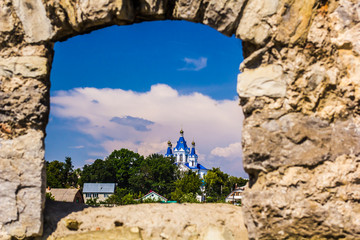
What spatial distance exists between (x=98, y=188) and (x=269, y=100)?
41.9 meters

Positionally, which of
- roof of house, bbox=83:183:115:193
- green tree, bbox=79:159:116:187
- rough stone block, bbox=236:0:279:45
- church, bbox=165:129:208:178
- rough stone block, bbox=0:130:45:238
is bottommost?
rough stone block, bbox=0:130:45:238

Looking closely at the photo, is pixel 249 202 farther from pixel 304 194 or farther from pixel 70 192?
pixel 70 192

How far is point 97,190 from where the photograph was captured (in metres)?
41.6

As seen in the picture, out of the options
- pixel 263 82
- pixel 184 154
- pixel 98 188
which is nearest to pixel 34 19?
pixel 263 82

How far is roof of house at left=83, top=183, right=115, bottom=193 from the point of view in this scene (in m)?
41.7

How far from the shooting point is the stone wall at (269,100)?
7.85 feet

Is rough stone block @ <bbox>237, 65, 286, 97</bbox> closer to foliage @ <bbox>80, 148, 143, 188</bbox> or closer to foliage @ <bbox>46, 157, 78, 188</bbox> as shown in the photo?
foliage @ <bbox>46, 157, 78, 188</bbox>

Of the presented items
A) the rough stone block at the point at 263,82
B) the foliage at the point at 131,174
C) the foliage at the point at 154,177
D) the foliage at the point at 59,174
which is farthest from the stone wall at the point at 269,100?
the foliage at the point at 154,177

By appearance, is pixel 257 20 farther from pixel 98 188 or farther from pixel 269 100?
pixel 98 188

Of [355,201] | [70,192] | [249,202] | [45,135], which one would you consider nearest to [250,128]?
[249,202]

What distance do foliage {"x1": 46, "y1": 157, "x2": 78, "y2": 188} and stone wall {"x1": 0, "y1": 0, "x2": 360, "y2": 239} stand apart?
2747 centimetres

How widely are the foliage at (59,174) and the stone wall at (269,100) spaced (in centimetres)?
2747

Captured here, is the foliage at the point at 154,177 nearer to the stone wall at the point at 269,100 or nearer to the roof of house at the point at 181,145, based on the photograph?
the roof of house at the point at 181,145

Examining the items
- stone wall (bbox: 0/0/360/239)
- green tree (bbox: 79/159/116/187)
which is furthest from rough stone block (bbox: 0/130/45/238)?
green tree (bbox: 79/159/116/187)
